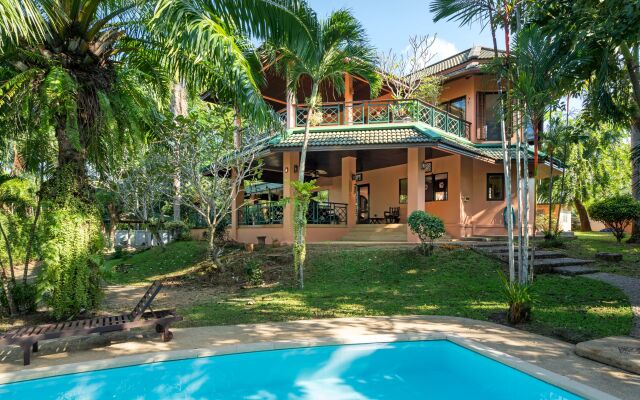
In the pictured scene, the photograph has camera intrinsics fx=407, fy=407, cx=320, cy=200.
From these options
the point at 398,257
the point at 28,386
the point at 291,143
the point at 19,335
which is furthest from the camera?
the point at 291,143

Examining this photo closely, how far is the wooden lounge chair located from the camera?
5336 mm

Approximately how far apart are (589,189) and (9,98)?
3311cm

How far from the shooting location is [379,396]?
5.18 m

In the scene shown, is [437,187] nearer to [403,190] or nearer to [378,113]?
[403,190]

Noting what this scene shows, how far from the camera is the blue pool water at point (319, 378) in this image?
4.96 metres

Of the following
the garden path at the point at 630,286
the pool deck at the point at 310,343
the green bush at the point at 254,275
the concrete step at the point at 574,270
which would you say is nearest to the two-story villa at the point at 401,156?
the green bush at the point at 254,275

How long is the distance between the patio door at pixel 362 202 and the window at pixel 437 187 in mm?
4042

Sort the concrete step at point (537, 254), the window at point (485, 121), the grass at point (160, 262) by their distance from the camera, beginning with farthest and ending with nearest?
the window at point (485, 121), the grass at point (160, 262), the concrete step at point (537, 254)

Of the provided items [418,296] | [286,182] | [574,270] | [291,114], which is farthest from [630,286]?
[291,114]

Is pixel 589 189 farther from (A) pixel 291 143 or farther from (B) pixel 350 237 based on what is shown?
(A) pixel 291 143

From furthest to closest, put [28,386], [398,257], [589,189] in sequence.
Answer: [589,189] → [398,257] → [28,386]

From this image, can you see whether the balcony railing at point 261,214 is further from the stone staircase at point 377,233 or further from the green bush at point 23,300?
the green bush at point 23,300

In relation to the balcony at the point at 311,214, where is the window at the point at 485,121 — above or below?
above

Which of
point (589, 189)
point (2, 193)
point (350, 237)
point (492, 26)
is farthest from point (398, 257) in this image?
point (589, 189)
